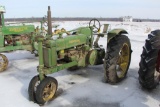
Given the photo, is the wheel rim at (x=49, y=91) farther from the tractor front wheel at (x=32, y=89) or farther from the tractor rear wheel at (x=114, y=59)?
the tractor rear wheel at (x=114, y=59)

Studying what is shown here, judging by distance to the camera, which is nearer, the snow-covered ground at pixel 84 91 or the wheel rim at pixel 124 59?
the snow-covered ground at pixel 84 91

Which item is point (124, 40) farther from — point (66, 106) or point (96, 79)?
point (66, 106)

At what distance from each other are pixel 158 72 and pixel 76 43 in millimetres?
2259

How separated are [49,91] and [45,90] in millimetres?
144

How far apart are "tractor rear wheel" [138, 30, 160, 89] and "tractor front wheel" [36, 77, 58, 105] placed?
2.04 metres

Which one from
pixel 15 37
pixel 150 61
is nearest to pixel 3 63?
pixel 15 37

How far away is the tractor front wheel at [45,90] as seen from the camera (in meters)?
4.76

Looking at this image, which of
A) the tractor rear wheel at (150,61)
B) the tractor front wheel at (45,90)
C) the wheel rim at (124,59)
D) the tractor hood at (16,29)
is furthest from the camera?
the tractor hood at (16,29)

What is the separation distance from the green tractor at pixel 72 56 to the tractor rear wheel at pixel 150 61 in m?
0.84

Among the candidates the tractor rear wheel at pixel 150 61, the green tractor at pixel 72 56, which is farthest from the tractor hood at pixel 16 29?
the tractor rear wheel at pixel 150 61

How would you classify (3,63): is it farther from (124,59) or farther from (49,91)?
(124,59)

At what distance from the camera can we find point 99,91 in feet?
18.0

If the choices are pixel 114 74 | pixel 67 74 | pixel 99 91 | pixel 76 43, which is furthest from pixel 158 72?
pixel 67 74

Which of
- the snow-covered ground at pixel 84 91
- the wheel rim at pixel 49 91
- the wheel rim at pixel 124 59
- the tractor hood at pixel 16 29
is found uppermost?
the tractor hood at pixel 16 29
